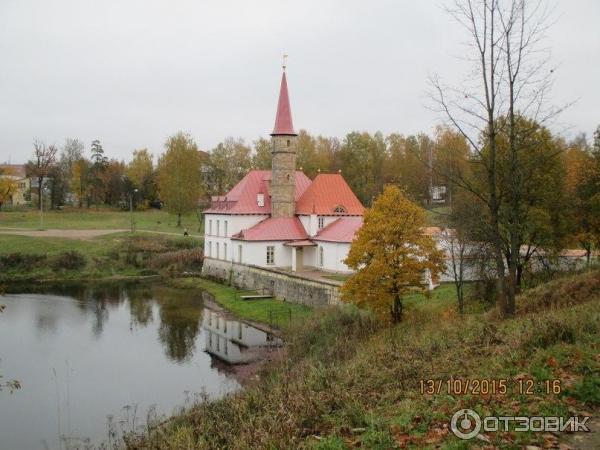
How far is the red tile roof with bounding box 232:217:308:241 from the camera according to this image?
115ft

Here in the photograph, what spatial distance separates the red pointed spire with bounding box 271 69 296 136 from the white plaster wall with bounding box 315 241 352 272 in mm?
8008

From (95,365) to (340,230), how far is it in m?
17.5

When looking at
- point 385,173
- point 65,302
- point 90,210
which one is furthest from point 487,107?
point 90,210

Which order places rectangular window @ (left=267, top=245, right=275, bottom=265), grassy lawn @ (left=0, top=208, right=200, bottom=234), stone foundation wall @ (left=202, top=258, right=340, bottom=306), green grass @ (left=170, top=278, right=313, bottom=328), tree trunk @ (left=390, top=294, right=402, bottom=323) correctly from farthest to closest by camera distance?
grassy lawn @ (left=0, top=208, right=200, bottom=234)
rectangular window @ (left=267, top=245, right=275, bottom=265)
stone foundation wall @ (left=202, top=258, right=340, bottom=306)
green grass @ (left=170, top=278, right=313, bottom=328)
tree trunk @ (left=390, top=294, right=402, bottom=323)

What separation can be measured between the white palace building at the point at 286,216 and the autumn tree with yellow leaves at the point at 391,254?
14424 mm

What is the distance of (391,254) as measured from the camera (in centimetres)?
1772

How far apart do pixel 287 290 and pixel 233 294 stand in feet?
16.4

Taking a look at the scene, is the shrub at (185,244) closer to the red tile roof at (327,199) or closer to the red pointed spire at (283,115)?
the red tile roof at (327,199)

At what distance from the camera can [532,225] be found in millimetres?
19344

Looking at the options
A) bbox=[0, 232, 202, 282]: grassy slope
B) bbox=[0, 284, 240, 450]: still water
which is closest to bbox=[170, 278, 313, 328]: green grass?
bbox=[0, 284, 240, 450]: still water

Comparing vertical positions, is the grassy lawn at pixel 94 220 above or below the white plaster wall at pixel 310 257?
above

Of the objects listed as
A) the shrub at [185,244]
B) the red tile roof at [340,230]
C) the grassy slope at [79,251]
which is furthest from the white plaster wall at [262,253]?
the shrub at [185,244]

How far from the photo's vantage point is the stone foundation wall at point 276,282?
85.4 feet

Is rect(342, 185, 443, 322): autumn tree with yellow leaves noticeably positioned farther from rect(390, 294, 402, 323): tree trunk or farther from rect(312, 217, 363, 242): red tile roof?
rect(312, 217, 363, 242): red tile roof
